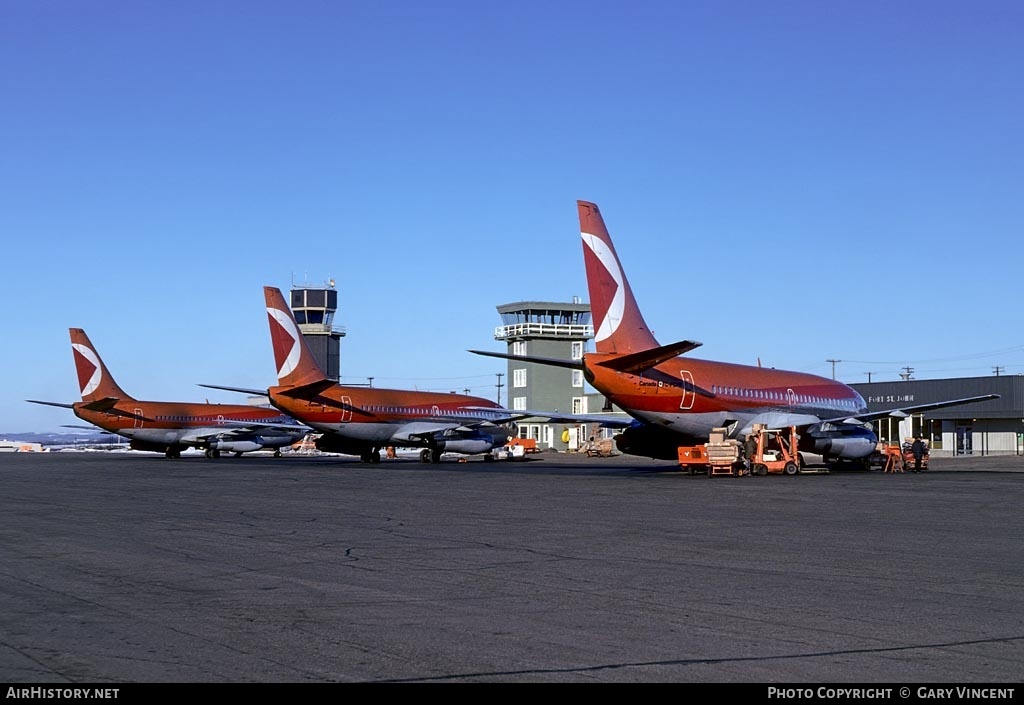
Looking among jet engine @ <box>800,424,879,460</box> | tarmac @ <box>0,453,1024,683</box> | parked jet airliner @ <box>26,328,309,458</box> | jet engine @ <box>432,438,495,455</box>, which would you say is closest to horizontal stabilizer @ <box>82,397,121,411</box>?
parked jet airliner @ <box>26,328,309,458</box>

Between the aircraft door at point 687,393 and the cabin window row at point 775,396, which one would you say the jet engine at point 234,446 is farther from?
the aircraft door at point 687,393

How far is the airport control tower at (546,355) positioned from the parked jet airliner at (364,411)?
29.2 metres

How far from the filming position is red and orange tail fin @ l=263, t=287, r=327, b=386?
45.3 meters

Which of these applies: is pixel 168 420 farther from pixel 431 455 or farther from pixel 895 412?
pixel 895 412

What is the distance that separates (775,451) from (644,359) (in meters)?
7.72

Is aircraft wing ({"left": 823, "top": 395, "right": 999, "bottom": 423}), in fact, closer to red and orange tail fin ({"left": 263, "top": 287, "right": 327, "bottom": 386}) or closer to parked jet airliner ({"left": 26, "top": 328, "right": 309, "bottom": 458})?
red and orange tail fin ({"left": 263, "top": 287, "right": 327, "bottom": 386})

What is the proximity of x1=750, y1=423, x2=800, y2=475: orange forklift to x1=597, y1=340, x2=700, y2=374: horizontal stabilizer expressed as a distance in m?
5.43

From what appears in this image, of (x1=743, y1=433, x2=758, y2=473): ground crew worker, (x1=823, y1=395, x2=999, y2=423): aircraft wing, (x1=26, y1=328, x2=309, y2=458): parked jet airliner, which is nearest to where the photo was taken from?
(x1=743, y1=433, x2=758, y2=473): ground crew worker

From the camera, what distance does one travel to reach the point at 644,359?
31219 mm

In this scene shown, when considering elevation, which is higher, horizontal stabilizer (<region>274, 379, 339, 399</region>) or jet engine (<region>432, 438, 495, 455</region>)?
horizontal stabilizer (<region>274, 379, 339, 399</region>)
